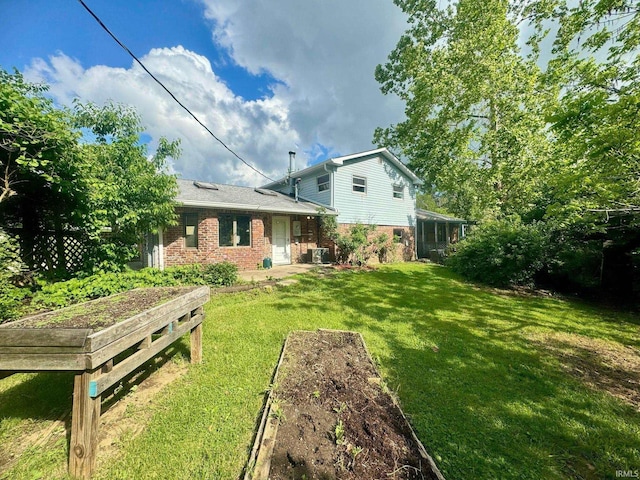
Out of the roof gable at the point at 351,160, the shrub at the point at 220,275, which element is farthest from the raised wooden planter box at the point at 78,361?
the roof gable at the point at 351,160

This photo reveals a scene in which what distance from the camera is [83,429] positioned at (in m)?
1.90

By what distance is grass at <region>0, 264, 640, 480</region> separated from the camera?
83.4 inches

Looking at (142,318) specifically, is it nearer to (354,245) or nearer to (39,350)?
(39,350)

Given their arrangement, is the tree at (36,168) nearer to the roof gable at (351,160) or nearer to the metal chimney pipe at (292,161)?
the roof gable at (351,160)

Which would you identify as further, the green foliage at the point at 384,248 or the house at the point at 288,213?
the green foliage at the point at 384,248

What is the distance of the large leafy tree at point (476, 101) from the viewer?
13000 mm

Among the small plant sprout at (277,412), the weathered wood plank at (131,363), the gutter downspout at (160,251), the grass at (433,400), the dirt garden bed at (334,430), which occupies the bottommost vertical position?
the grass at (433,400)

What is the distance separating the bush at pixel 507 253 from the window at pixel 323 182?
7591 millimetres

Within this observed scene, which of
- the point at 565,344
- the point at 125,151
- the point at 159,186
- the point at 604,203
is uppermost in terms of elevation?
the point at 125,151

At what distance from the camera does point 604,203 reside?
16.9 feet


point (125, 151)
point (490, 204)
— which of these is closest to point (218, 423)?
point (125, 151)

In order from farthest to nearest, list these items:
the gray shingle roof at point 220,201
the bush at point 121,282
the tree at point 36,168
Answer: the gray shingle roof at point 220,201
the bush at point 121,282
the tree at point 36,168

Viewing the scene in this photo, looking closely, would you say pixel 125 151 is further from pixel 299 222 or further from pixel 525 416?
pixel 525 416

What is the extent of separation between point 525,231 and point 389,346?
8067 millimetres
